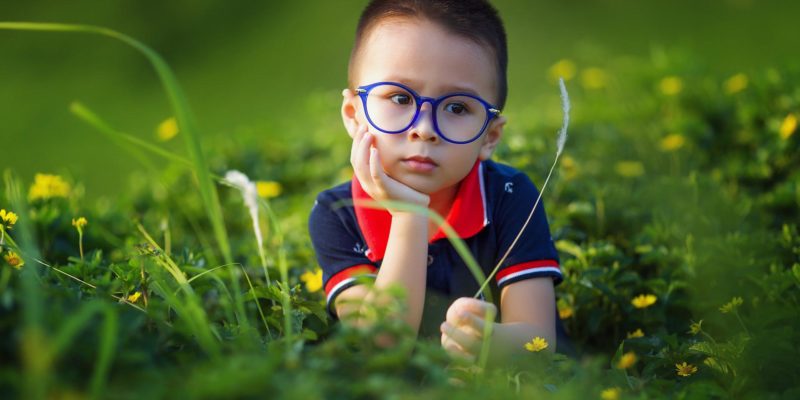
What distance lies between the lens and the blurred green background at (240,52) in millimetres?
5688

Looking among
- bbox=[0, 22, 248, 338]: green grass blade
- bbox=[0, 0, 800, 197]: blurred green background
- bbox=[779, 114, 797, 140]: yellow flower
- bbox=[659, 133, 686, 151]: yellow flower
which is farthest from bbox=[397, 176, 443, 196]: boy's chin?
bbox=[0, 0, 800, 197]: blurred green background

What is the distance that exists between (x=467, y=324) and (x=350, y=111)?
707mm

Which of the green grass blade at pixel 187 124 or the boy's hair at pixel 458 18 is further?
the boy's hair at pixel 458 18

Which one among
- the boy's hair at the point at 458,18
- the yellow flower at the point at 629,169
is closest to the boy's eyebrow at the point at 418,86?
the boy's hair at the point at 458,18

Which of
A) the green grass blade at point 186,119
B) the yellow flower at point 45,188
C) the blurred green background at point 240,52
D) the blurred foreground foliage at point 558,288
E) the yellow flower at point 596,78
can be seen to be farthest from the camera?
the blurred green background at point 240,52

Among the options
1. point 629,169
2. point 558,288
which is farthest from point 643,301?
point 629,169

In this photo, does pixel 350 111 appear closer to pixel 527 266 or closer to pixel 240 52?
pixel 527 266

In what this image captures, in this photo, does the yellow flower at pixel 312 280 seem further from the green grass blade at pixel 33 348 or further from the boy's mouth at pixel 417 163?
the green grass blade at pixel 33 348

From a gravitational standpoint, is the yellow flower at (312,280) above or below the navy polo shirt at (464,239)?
below

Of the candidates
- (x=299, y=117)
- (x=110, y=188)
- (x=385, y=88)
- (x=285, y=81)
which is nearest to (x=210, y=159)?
(x=110, y=188)

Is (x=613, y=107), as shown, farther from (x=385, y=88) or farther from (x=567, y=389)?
(x=567, y=389)

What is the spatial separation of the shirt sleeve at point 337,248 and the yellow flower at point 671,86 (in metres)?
2.43

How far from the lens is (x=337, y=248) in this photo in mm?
2232

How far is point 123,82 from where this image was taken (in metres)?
6.29
